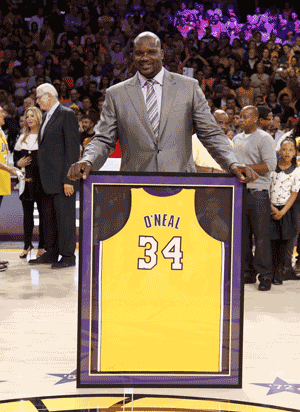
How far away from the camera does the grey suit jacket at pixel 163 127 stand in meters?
2.84

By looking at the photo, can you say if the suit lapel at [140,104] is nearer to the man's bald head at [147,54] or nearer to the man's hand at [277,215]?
the man's bald head at [147,54]

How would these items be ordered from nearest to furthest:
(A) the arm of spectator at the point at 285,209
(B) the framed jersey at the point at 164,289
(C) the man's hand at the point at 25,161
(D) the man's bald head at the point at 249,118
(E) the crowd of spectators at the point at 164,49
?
1. (B) the framed jersey at the point at 164,289
2. (D) the man's bald head at the point at 249,118
3. (A) the arm of spectator at the point at 285,209
4. (C) the man's hand at the point at 25,161
5. (E) the crowd of spectators at the point at 164,49

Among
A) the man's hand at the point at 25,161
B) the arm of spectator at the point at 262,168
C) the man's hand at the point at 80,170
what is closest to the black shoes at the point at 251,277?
the arm of spectator at the point at 262,168

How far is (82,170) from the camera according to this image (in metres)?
2.61

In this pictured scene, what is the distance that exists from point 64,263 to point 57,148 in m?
1.11

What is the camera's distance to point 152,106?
2.87 metres

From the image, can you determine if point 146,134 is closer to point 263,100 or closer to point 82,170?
point 82,170

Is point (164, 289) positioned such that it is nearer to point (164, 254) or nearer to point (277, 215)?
point (164, 254)

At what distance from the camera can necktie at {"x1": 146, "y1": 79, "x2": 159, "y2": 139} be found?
9.36 ft

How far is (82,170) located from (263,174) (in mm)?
2732

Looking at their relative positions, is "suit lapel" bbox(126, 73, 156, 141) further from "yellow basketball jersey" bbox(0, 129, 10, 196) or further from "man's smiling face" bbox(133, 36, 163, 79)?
"yellow basketball jersey" bbox(0, 129, 10, 196)

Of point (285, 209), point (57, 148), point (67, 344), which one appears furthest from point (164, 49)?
point (67, 344)

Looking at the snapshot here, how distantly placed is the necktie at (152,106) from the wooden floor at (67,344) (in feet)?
3.96

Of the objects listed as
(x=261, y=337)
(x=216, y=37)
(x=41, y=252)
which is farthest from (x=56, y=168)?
(x=216, y=37)
